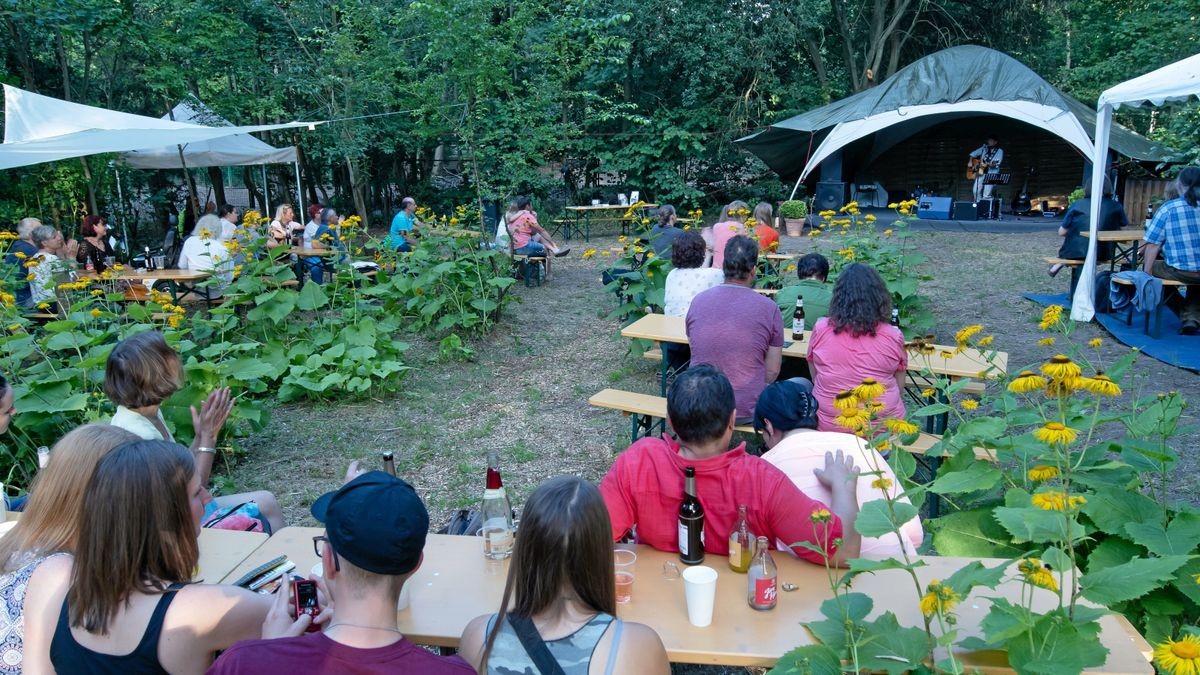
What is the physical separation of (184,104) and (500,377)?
10.0m

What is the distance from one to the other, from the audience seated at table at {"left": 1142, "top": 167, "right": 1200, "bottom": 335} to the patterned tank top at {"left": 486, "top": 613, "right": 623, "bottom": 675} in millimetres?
6589

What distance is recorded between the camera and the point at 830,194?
48.3 feet

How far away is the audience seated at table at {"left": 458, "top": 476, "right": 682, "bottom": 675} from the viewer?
5.21ft

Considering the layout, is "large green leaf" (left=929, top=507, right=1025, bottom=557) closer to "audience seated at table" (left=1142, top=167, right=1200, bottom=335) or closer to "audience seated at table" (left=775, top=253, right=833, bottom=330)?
"audience seated at table" (left=775, top=253, right=833, bottom=330)

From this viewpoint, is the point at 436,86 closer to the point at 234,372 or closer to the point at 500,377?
the point at 500,377

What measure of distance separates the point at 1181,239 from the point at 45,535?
7.39 metres

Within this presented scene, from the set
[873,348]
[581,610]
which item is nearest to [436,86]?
[873,348]

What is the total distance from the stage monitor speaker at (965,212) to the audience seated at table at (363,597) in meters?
14.5

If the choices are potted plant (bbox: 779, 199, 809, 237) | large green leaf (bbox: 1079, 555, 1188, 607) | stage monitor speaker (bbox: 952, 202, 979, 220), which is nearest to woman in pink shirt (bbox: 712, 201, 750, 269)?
large green leaf (bbox: 1079, 555, 1188, 607)

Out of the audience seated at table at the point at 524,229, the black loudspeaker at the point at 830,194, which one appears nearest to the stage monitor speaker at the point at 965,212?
the black loudspeaker at the point at 830,194

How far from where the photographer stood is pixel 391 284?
6898mm

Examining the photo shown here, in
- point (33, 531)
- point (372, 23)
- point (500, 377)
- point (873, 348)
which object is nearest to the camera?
point (33, 531)

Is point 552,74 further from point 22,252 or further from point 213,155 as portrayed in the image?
point 22,252

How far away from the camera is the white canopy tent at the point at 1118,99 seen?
19.6ft
